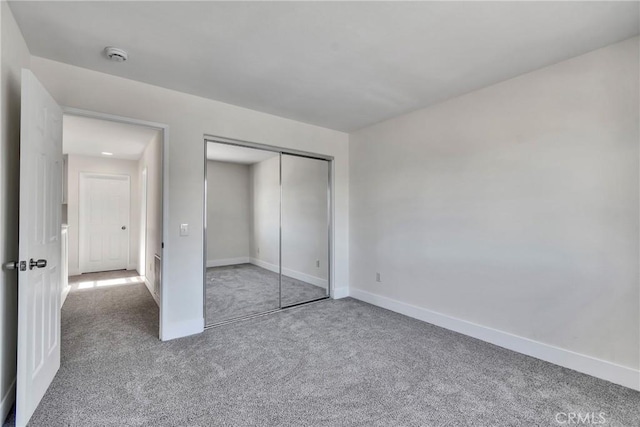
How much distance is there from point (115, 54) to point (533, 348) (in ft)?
13.4

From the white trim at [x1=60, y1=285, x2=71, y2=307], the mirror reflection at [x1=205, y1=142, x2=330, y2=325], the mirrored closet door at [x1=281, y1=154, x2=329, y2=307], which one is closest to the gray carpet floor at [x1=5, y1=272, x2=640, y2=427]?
the mirror reflection at [x1=205, y1=142, x2=330, y2=325]

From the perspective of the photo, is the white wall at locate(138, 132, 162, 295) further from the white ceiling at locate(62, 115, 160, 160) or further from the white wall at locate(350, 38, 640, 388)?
the white wall at locate(350, 38, 640, 388)

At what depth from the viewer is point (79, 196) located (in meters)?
5.91

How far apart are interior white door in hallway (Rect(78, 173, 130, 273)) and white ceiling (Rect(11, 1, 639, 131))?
4519 millimetres

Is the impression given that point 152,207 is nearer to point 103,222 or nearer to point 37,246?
point 103,222

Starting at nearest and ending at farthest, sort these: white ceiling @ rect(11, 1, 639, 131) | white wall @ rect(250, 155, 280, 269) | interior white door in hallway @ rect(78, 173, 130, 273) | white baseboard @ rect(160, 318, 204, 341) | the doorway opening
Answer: white ceiling @ rect(11, 1, 639, 131) → white baseboard @ rect(160, 318, 204, 341) → white wall @ rect(250, 155, 280, 269) → the doorway opening → interior white door in hallway @ rect(78, 173, 130, 273)

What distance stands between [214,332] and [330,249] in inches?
74.3

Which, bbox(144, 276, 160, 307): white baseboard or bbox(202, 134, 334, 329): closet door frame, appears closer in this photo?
bbox(202, 134, 334, 329): closet door frame

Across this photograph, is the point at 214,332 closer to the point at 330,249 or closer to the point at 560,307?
the point at 330,249

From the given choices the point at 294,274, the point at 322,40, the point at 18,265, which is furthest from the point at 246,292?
the point at 322,40

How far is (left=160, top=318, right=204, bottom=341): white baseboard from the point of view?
2.86m

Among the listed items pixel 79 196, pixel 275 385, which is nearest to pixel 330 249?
pixel 275 385

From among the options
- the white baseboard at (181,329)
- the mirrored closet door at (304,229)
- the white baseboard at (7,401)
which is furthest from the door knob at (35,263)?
the mirrored closet door at (304,229)

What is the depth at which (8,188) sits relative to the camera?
1802 millimetres
